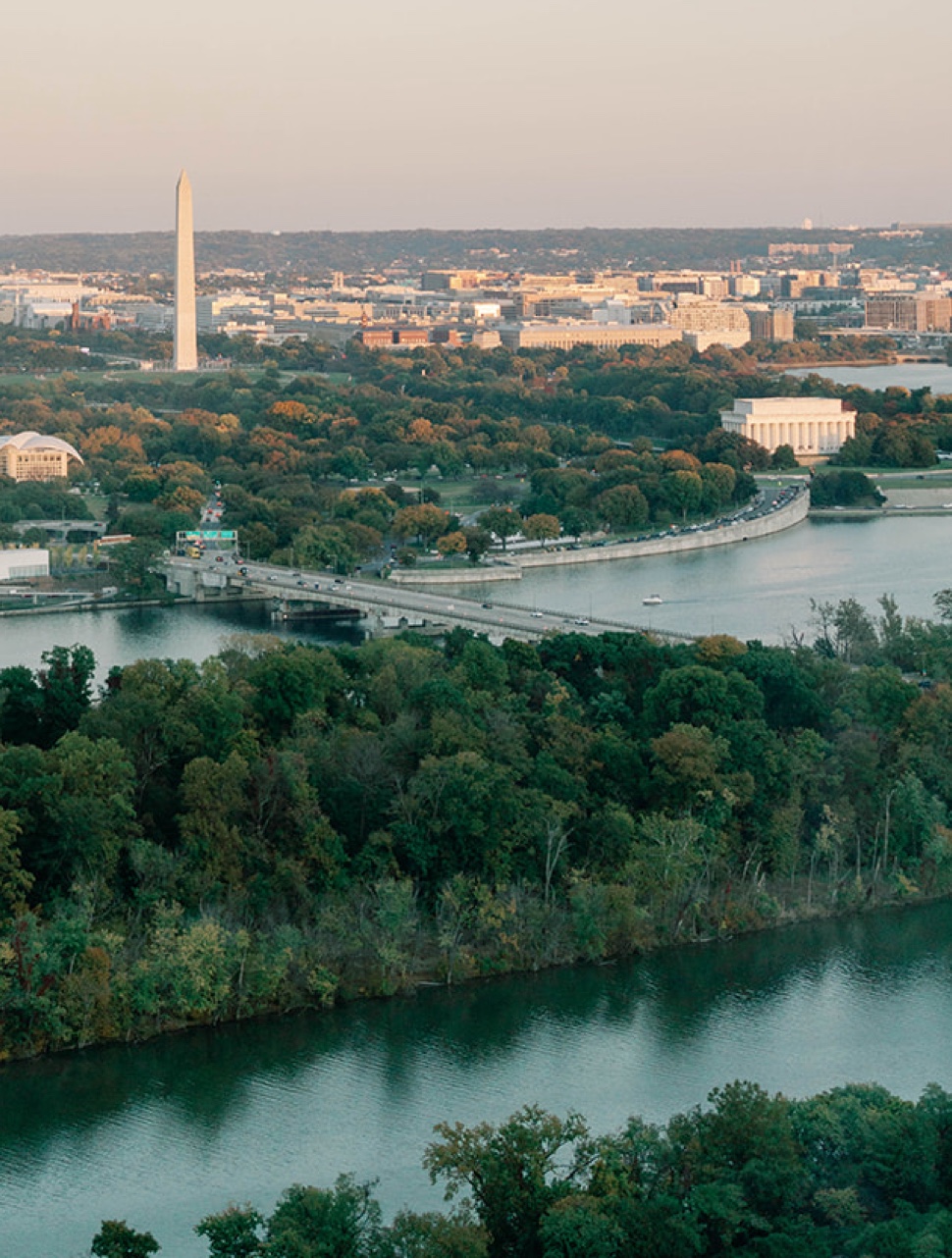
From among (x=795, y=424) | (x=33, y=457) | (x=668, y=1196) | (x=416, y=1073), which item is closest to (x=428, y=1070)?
(x=416, y=1073)

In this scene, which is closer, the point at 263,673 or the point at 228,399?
the point at 263,673

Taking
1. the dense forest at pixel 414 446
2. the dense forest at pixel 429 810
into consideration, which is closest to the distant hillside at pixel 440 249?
the dense forest at pixel 414 446

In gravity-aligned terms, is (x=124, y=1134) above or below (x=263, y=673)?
below

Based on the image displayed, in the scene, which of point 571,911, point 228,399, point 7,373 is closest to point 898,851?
point 571,911

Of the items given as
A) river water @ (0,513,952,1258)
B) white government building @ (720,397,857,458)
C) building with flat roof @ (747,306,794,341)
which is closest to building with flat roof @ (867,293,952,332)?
building with flat roof @ (747,306,794,341)

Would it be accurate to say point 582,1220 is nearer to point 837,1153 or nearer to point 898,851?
point 837,1153

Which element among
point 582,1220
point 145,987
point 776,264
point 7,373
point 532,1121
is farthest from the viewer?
point 776,264

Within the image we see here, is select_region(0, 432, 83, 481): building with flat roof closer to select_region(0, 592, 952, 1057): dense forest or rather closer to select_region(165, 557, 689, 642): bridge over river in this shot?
select_region(165, 557, 689, 642): bridge over river
